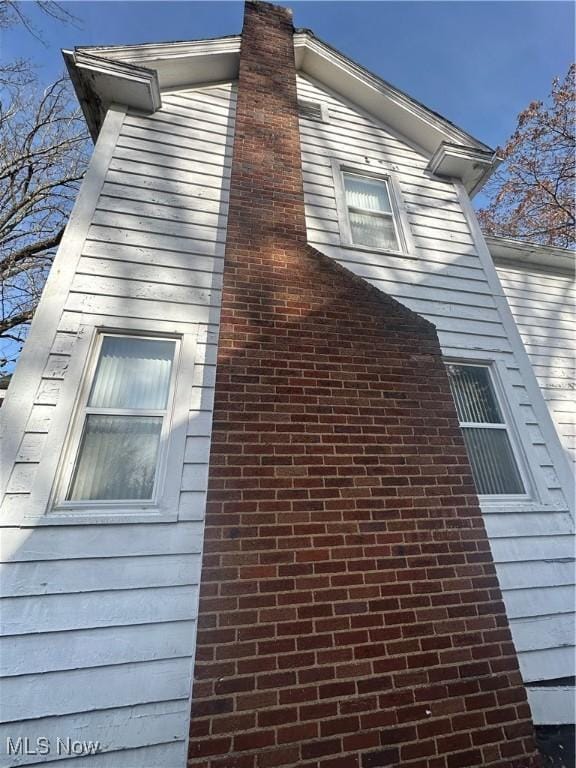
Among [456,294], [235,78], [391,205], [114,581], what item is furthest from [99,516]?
[235,78]

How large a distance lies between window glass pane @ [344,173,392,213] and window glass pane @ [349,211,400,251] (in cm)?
14

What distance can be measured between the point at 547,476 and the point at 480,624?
186 cm

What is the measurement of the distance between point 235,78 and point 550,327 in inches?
229

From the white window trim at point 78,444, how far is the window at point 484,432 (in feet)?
8.95

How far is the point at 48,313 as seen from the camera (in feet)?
9.93

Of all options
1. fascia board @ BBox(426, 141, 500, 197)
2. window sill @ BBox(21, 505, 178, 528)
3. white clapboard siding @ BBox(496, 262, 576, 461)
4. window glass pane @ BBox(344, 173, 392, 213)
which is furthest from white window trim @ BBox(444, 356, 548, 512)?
fascia board @ BBox(426, 141, 500, 197)

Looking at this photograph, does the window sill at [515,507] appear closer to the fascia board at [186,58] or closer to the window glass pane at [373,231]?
the window glass pane at [373,231]

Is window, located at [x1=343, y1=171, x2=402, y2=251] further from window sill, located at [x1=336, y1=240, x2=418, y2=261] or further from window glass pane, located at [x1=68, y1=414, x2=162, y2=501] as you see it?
window glass pane, located at [x1=68, y1=414, x2=162, y2=501]

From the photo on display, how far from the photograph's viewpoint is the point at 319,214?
4.35m

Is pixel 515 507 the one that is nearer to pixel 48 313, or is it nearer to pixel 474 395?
pixel 474 395

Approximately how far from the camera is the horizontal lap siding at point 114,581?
198 centimetres

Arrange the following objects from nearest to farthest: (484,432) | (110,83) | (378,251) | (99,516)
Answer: (99,516)
(484,432)
(110,83)
(378,251)

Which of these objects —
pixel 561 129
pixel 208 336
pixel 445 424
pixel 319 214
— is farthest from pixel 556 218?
pixel 208 336

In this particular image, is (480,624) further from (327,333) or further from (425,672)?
(327,333)
